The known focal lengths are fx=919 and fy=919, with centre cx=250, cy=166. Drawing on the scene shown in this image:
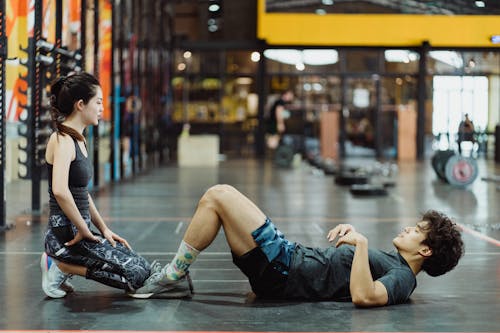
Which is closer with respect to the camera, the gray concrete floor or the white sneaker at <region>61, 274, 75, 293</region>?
the gray concrete floor

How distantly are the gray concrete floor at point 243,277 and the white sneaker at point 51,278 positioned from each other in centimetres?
7

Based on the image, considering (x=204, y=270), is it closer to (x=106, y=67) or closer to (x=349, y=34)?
(x=106, y=67)

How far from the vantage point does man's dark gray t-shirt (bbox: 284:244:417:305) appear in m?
4.58

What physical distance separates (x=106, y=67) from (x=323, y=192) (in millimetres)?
4782

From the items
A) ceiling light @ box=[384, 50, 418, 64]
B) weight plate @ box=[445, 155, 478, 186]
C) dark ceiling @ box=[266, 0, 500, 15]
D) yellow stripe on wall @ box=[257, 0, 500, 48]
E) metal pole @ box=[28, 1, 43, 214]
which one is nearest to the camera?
metal pole @ box=[28, 1, 43, 214]

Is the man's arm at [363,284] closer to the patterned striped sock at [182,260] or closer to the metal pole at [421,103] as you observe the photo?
the patterned striped sock at [182,260]

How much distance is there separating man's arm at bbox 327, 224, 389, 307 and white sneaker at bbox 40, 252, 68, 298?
1.47 m

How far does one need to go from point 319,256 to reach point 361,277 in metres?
0.31

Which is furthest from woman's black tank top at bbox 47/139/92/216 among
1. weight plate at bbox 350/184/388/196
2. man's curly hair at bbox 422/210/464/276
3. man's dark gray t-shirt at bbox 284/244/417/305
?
weight plate at bbox 350/184/388/196

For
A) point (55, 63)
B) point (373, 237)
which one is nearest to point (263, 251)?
point (373, 237)

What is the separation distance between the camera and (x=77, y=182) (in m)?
4.71

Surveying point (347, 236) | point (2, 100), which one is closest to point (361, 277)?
point (347, 236)

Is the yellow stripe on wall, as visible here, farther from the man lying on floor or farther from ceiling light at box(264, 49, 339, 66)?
the man lying on floor

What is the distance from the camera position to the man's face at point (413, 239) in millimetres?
4547
